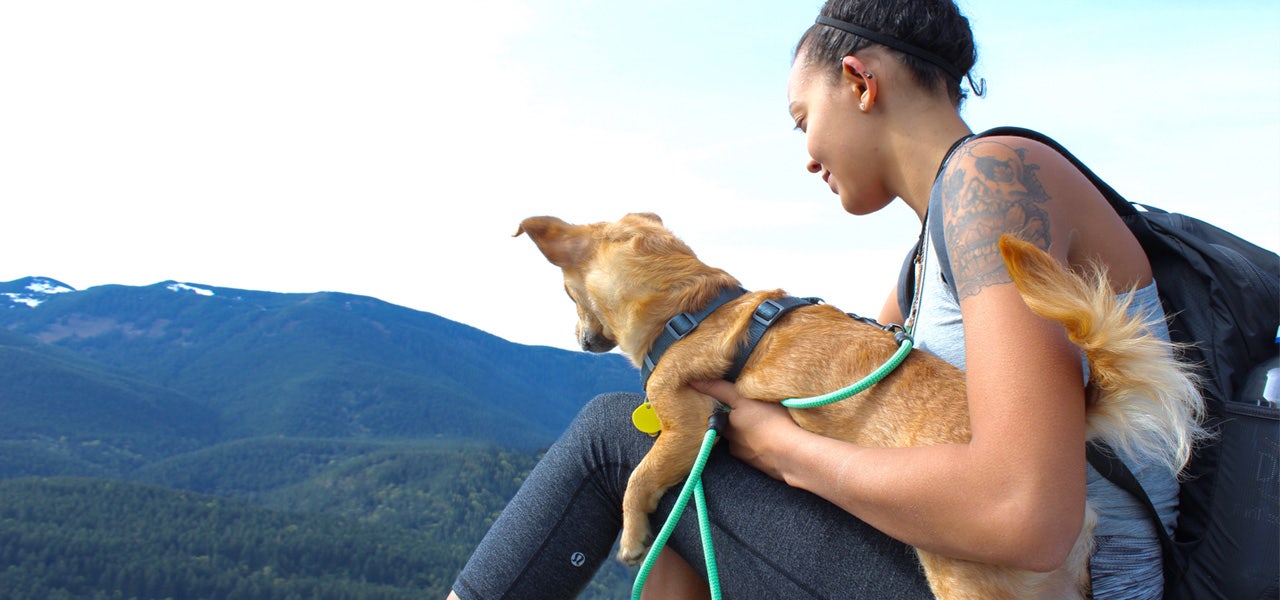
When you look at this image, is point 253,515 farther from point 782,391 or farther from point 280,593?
point 782,391

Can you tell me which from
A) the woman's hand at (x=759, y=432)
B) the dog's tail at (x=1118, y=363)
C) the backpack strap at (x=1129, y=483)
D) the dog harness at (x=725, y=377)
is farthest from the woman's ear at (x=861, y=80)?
the backpack strap at (x=1129, y=483)

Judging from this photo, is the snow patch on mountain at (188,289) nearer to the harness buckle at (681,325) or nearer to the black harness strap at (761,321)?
the harness buckle at (681,325)

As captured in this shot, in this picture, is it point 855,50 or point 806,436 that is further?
point 855,50

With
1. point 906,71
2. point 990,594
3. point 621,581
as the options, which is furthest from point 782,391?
point 621,581

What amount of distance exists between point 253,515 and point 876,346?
1359 inches

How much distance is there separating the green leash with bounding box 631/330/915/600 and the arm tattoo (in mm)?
455

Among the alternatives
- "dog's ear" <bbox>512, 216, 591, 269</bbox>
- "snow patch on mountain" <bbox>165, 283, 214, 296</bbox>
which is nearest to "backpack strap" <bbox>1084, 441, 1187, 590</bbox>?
"dog's ear" <bbox>512, 216, 591, 269</bbox>

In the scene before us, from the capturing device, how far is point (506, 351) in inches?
2785

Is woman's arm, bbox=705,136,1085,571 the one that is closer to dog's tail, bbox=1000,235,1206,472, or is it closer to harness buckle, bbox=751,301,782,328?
dog's tail, bbox=1000,235,1206,472

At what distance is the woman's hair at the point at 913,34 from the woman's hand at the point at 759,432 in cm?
101

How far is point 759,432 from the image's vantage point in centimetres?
227

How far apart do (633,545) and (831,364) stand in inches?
34.3

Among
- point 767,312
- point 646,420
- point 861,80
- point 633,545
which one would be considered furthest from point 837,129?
point 633,545

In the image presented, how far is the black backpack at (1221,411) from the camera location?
1.67 meters
